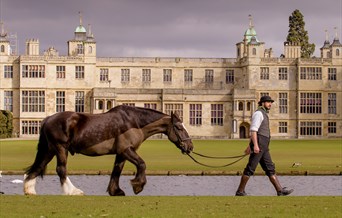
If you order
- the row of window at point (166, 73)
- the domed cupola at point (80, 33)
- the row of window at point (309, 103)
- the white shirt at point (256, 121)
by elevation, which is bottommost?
the white shirt at point (256, 121)

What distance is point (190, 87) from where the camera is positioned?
79375mm

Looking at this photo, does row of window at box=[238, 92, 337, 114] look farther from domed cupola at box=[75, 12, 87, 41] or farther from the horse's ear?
the horse's ear

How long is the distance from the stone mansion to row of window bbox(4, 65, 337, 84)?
0.31ft

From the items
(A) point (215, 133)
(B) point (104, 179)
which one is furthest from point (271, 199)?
(A) point (215, 133)

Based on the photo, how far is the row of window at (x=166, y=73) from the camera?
247 ft

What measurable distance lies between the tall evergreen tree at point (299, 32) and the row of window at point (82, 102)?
643 inches

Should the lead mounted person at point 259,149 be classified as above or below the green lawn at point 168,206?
above

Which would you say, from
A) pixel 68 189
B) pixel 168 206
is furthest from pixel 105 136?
pixel 168 206

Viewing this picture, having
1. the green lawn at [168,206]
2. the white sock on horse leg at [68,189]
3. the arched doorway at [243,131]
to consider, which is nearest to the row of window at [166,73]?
the arched doorway at [243,131]

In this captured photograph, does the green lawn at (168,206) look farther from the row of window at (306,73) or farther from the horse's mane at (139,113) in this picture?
the row of window at (306,73)

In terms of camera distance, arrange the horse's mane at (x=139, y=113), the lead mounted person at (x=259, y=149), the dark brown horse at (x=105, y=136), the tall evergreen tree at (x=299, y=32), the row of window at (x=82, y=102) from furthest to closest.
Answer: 1. the tall evergreen tree at (x=299, y=32)
2. the row of window at (x=82, y=102)
3. the horse's mane at (x=139, y=113)
4. the lead mounted person at (x=259, y=149)
5. the dark brown horse at (x=105, y=136)

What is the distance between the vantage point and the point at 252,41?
78.2m

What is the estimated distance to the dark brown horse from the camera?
1518 cm

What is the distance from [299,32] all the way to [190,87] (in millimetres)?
20069
